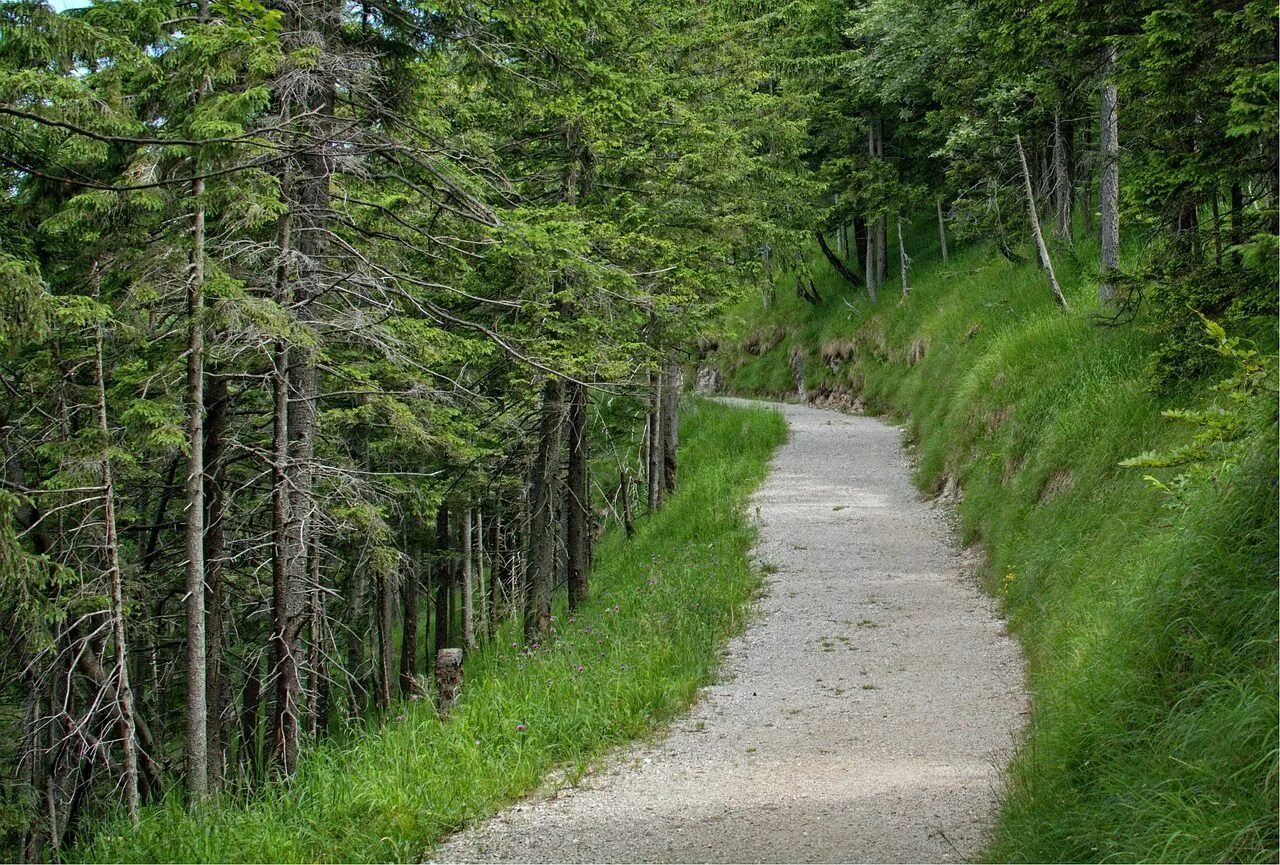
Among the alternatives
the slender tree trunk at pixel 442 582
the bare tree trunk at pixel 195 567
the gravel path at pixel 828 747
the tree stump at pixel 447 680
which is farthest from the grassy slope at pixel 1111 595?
the slender tree trunk at pixel 442 582

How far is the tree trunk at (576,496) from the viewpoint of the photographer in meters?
14.1

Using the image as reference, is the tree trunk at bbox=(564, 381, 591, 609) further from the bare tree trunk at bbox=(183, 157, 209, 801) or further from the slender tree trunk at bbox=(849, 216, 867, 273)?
the slender tree trunk at bbox=(849, 216, 867, 273)

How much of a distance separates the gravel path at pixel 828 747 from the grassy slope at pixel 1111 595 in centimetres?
44

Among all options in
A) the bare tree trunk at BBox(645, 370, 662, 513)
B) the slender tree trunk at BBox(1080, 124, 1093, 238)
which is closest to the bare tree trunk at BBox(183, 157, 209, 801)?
the bare tree trunk at BBox(645, 370, 662, 513)

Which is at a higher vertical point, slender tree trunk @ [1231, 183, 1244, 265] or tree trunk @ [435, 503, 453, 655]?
slender tree trunk @ [1231, 183, 1244, 265]

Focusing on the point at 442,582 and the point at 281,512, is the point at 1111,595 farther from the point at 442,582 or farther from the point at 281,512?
the point at 442,582

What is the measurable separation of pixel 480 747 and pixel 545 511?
6018 mm

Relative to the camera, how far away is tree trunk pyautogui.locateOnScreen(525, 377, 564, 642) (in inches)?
512

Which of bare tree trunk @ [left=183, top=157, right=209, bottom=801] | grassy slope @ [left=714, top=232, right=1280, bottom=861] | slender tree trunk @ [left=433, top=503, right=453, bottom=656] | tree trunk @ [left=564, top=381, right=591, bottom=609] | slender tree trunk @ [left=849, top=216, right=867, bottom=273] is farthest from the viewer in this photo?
slender tree trunk @ [left=849, top=216, right=867, bottom=273]

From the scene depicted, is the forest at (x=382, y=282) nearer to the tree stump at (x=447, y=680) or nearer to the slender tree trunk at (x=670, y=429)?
the tree stump at (x=447, y=680)

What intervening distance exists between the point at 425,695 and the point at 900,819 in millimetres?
4270

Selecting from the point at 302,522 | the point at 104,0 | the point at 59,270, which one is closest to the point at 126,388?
the point at 59,270

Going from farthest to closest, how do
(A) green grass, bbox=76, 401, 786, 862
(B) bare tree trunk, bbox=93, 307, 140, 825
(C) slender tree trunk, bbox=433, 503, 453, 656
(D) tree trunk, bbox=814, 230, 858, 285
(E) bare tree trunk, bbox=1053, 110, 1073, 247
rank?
1. (D) tree trunk, bbox=814, 230, 858, 285
2. (C) slender tree trunk, bbox=433, 503, 453, 656
3. (E) bare tree trunk, bbox=1053, 110, 1073, 247
4. (B) bare tree trunk, bbox=93, 307, 140, 825
5. (A) green grass, bbox=76, 401, 786, 862

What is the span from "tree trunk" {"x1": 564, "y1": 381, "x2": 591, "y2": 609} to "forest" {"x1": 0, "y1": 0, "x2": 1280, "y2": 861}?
61 mm
